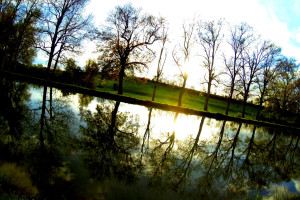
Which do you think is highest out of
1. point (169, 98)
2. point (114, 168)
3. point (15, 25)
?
point (15, 25)

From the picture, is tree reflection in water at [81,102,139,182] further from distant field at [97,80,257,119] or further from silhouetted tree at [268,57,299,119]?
silhouetted tree at [268,57,299,119]

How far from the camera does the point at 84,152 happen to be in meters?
5.77


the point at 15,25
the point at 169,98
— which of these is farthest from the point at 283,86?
the point at 15,25

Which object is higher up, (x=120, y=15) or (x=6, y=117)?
(x=120, y=15)

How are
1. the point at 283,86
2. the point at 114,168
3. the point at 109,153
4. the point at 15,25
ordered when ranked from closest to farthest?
the point at 114,168 → the point at 109,153 → the point at 15,25 → the point at 283,86

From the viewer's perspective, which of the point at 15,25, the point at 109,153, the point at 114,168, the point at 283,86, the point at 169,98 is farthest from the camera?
the point at 169,98

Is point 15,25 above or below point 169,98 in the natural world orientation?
above

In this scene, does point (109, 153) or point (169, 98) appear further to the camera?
point (169, 98)

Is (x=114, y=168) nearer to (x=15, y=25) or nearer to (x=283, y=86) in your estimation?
(x=15, y=25)

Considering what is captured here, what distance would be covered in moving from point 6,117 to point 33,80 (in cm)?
2512

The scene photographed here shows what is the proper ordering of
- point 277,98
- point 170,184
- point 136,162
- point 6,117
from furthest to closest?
point 277,98
point 6,117
point 136,162
point 170,184

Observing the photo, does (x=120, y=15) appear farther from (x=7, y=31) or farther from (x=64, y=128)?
(x=64, y=128)

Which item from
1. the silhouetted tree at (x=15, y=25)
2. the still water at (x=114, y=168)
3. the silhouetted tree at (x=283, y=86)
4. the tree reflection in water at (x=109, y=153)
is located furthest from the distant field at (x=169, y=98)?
the still water at (x=114, y=168)

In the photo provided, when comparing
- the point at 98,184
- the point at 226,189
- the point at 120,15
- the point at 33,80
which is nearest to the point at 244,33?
the point at 120,15
